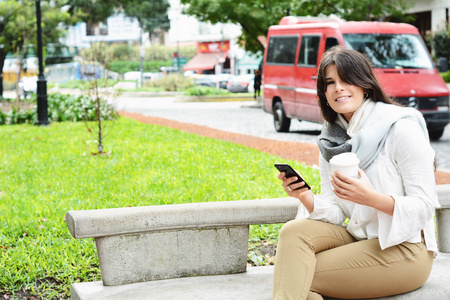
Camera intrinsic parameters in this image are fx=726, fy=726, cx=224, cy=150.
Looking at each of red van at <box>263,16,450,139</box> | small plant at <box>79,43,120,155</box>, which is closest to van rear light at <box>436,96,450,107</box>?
red van at <box>263,16,450,139</box>

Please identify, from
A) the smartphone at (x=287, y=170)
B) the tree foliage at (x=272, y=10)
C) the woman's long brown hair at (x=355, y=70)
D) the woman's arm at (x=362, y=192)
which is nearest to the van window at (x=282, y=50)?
the tree foliage at (x=272, y=10)

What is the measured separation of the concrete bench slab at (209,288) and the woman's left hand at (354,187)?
26.4 inches

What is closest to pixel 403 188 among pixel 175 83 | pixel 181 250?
pixel 181 250

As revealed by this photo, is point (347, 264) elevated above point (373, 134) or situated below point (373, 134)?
below

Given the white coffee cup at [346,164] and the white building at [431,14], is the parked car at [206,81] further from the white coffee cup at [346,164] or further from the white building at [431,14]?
the white coffee cup at [346,164]

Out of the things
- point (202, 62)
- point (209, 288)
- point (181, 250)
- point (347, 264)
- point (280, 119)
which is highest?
point (202, 62)

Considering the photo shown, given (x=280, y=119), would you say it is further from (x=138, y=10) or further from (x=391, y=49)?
(x=138, y=10)

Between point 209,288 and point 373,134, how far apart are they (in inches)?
46.2

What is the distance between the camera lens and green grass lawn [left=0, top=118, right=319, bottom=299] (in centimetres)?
446

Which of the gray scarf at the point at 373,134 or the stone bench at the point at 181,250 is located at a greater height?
the gray scarf at the point at 373,134

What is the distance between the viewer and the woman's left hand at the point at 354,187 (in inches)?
109

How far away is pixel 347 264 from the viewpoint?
3.01m

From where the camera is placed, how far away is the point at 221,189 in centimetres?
646

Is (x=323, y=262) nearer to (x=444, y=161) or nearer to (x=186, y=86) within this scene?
(x=444, y=161)
